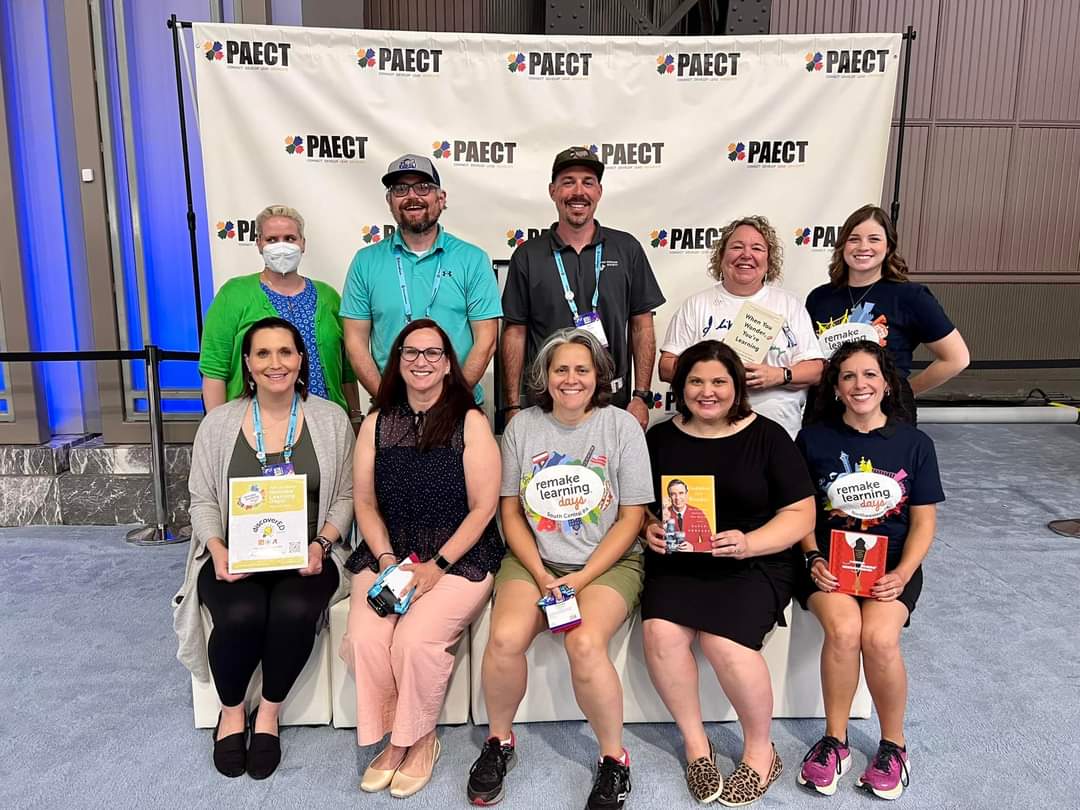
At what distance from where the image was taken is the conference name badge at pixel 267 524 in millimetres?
2094

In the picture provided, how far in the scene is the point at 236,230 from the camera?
3.60 metres

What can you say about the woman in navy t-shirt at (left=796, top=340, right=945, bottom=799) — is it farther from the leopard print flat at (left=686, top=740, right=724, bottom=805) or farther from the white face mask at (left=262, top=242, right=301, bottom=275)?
the white face mask at (left=262, top=242, right=301, bottom=275)

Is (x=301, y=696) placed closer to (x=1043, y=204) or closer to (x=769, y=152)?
(x=769, y=152)

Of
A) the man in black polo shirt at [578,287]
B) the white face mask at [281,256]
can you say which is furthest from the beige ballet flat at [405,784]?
the white face mask at [281,256]

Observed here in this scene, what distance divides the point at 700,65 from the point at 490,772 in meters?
3.24

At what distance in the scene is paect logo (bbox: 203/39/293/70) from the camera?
341 centimetres

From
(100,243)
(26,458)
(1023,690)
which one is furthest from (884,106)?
(26,458)

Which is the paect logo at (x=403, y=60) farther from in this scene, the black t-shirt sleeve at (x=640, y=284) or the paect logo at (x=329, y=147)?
the black t-shirt sleeve at (x=640, y=284)

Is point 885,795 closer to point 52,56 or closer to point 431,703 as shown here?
point 431,703

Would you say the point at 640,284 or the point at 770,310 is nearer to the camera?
the point at 770,310

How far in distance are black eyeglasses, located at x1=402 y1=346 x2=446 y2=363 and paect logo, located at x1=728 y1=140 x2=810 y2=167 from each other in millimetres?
2270

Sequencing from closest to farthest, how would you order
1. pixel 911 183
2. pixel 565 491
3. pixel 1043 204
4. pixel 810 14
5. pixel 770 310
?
pixel 565 491 < pixel 770 310 < pixel 810 14 < pixel 911 183 < pixel 1043 204

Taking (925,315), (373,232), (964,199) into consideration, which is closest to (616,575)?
(925,315)

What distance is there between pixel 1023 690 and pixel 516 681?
5.74 ft
